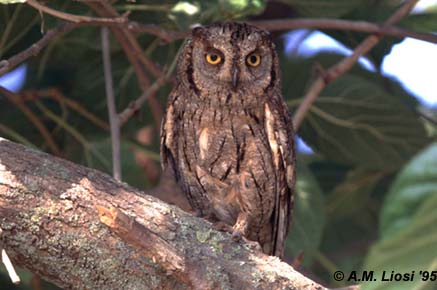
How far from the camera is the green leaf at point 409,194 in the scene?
1.37 m

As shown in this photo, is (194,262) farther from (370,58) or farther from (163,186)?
(370,58)

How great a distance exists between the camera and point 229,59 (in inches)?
136

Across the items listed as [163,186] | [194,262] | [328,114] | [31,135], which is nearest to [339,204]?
[328,114]

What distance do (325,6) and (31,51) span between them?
150cm

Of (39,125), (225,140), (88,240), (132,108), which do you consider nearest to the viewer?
(88,240)

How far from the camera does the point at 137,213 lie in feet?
7.68

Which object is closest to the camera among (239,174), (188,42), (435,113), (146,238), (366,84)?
(146,238)

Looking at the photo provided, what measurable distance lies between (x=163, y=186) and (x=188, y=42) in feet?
2.04

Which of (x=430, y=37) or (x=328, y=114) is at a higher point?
(x=430, y=37)

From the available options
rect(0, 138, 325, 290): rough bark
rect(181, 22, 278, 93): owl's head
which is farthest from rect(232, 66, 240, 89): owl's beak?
rect(0, 138, 325, 290): rough bark

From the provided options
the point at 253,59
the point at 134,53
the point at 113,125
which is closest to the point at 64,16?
the point at 113,125

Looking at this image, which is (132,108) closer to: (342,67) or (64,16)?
(64,16)

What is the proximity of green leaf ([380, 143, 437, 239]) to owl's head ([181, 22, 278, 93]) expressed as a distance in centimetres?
204

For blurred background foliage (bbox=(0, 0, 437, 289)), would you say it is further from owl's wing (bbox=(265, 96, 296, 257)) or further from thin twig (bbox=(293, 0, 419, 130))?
owl's wing (bbox=(265, 96, 296, 257))
